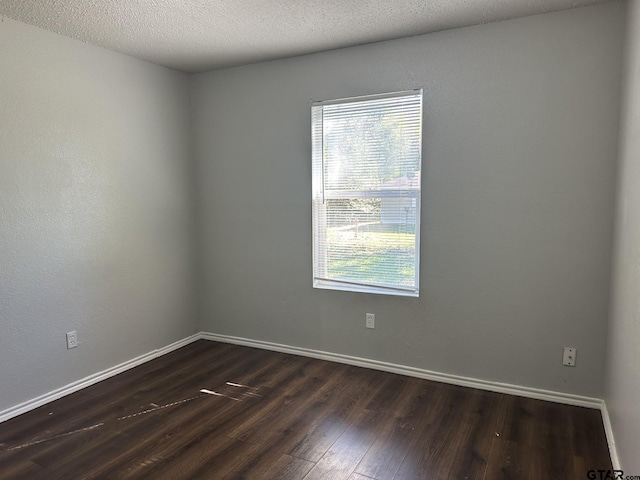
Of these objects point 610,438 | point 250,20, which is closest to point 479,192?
point 610,438

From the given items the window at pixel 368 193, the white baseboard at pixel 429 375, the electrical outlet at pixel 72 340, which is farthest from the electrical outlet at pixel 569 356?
the electrical outlet at pixel 72 340

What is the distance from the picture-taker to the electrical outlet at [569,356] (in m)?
2.64

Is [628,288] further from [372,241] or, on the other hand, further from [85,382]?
[85,382]

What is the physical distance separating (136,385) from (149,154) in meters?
1.83

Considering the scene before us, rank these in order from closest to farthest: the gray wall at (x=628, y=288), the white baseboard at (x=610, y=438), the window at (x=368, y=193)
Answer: the gray wall at (x=628, y=288), the white baseboard at (x=610, y=438), the window at (x=368, y=193)

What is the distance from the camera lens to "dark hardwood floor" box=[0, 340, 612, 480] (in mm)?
2059

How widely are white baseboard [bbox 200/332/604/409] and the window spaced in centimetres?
57

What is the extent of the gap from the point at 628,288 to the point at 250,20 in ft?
8.35

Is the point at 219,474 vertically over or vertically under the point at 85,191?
under

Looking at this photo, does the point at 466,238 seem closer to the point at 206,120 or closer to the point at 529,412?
the point at 529,412

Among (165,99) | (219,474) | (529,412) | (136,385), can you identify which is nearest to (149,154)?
(165,99)

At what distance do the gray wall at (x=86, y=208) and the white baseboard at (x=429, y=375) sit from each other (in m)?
0.81

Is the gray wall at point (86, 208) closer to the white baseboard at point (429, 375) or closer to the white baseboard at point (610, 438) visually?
the white baseboard at point (429, 375)

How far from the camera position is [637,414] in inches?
63.2
